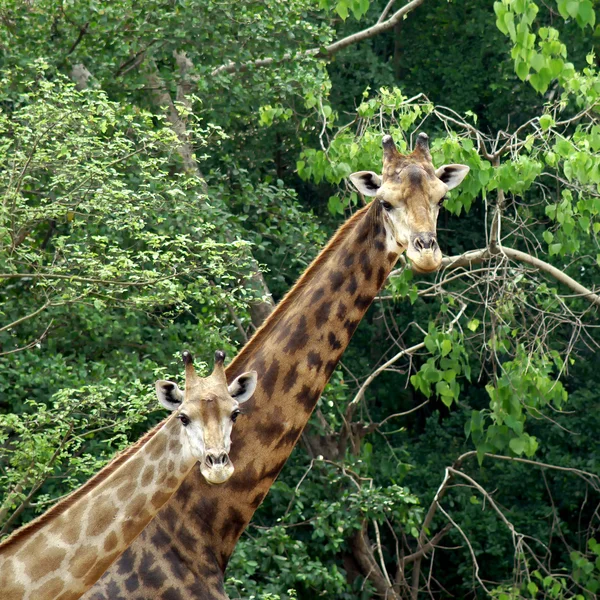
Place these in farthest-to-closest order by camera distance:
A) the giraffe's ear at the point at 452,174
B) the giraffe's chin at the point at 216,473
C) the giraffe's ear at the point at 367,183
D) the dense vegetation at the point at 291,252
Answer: the dense vegetation at the point at 291,252
the giraffe's ear at the point at 452,174
the giraffe's ear at the point at 367,183
the giraffe's chin at the point at 216,473

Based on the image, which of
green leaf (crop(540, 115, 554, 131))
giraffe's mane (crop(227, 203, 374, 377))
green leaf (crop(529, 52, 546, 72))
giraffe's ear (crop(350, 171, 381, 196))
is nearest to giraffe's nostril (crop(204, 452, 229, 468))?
giraffe's mane (crop(227, 203, 374, 377))

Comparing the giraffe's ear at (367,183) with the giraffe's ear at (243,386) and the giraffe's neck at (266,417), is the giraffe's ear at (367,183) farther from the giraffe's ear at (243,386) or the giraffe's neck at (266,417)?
the giraffe's ear at (243,386)

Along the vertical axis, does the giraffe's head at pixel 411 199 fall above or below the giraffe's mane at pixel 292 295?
above

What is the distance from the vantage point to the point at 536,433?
14.1 metres

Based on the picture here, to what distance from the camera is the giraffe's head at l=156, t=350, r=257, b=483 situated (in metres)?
4.68

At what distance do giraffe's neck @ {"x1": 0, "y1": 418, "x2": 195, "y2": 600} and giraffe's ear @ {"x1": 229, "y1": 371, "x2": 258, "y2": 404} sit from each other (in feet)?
1.01

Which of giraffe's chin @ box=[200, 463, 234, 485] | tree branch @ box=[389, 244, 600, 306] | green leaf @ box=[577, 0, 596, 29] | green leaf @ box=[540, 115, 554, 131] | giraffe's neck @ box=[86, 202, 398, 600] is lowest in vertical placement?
tree branch @ box=[389, 244, 600, 306]

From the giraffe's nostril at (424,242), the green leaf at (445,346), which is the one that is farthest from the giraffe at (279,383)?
the green leaf at (445,346)

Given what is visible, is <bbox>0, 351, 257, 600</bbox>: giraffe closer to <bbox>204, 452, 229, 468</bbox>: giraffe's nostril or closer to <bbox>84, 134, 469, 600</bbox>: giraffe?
<bbox>204, 452, 229, 468</bbox>: giraffe's nostril

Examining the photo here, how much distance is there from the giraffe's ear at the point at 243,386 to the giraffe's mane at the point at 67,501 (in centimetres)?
36

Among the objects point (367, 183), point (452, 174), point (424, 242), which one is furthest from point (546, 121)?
point (424, 242)

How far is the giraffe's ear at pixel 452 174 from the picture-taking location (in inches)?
220

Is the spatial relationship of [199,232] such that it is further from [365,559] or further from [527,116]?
[527,116]

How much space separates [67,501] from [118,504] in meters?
0.26
